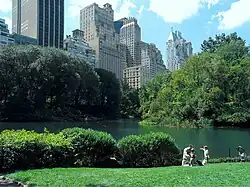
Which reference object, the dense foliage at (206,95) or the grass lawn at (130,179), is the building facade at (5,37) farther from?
the grass lawn at (130,179)

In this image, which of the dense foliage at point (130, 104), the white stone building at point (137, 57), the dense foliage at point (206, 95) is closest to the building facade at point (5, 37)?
the dense foliage at point (130, 104)

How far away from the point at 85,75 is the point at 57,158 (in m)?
60.2

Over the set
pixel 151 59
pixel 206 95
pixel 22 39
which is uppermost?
pixel 22 39

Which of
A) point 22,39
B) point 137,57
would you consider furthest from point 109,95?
point 137,57

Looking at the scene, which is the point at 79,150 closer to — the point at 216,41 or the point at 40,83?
the point at 40,83

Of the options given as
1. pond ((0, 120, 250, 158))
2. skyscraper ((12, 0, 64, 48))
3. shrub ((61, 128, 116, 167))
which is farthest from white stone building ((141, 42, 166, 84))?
shrub ((61, 128, 116, 167))

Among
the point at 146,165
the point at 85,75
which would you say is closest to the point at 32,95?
the point at 85,75

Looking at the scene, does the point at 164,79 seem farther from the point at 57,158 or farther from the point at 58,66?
the point at 57,158

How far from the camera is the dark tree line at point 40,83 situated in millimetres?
62500

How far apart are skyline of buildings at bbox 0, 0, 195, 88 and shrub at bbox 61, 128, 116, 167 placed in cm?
9228

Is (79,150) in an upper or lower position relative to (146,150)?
upper

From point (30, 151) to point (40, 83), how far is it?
2158 inches

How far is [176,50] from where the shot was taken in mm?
156500

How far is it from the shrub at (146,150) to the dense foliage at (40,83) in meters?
50.4
